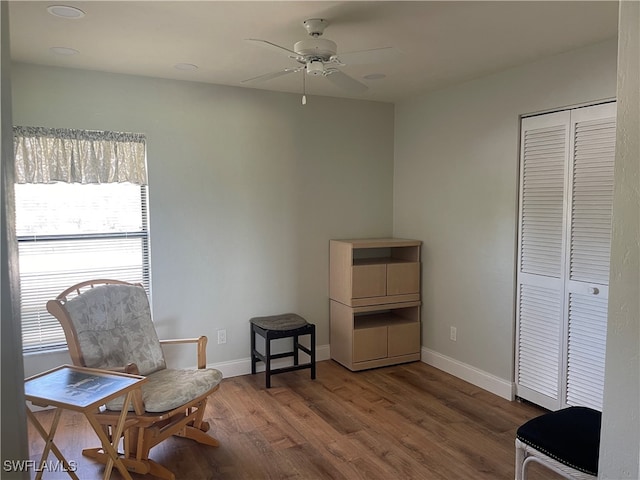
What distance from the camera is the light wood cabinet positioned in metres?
4.25

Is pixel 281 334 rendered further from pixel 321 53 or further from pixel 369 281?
pixel 321 53

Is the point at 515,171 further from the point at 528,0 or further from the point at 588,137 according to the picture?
the point at 528,0

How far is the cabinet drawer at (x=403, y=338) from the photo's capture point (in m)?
4.42

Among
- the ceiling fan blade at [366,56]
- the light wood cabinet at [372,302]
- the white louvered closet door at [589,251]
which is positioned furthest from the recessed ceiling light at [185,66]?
the white louvered closet door at [589,251]

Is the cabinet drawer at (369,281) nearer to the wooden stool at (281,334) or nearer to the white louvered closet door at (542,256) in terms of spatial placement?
the wooden stool at (281,334)

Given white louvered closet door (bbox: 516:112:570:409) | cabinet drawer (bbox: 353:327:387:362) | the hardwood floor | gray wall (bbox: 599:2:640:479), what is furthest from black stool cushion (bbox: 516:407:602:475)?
cabinet drawer (bbox: 353:327:387:362)

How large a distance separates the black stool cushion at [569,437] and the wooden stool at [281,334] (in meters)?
2.11

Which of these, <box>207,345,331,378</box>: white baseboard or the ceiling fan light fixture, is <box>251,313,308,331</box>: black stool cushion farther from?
the ceiling fan light fixture

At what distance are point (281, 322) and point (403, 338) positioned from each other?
1228mm

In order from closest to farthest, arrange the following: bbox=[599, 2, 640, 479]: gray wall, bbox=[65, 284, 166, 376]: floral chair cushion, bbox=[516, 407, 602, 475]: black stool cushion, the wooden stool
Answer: bbox=[599, 2, 640, 479]: gray wall
bbox=[516, 407, 602, 475]: black stool cushion
bbox=[65, 284, 166, 376]: floral chair cushion
the wooden stool

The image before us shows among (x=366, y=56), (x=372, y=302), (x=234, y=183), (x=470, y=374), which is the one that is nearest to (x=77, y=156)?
(x=234, y=183)

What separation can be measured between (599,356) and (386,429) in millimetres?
1465

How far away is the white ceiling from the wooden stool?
2.07 m

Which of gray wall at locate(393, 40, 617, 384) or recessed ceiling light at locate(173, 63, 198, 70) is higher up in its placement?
recessed ceiling light at locate(173, 63, 198, 70)
